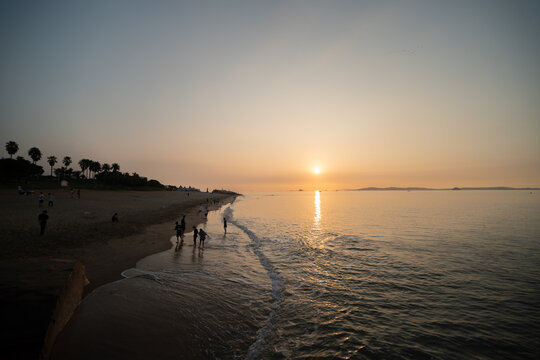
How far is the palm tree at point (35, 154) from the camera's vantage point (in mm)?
92125

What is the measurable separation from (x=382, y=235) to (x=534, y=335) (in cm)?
2296

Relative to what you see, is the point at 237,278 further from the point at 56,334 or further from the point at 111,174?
the point at 111,174

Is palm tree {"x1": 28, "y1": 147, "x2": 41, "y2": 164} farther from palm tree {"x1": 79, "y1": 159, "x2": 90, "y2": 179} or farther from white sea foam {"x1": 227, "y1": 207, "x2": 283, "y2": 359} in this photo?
white sea foam {"x1": 227, "y1": 207, "x2": 283, "y2": 359}

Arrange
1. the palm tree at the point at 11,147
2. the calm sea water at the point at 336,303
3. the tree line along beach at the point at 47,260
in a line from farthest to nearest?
the palm tree at the point at 11,147, the calm sea water at the point at 336,303, the tree line along beach at the point at 47,260

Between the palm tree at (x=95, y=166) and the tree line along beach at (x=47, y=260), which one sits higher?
the palm tree at (x=95, y=166)

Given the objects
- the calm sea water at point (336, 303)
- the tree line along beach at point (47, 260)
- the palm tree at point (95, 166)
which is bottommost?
the calm sea water at point (336, 303)

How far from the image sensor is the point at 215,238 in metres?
27.9

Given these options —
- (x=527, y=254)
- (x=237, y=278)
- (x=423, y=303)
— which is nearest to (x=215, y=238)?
(x=237, y=278)

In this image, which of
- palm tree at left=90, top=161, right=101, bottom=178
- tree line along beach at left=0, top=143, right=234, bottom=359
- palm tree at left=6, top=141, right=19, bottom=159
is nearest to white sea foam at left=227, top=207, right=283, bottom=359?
tree line along beach at left=0, top=143, right=234, bottom=359

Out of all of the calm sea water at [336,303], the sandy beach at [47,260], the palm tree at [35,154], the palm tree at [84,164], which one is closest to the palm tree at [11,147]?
the palm tree at [35,154]

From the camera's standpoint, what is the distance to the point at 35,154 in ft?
304

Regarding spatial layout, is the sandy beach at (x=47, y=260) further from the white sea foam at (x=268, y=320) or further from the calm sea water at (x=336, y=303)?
the white sea foam at (x=268, y=320)

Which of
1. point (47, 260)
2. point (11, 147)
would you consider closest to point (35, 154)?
point (11, 147)

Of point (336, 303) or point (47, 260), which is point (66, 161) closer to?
point (47, 260)
